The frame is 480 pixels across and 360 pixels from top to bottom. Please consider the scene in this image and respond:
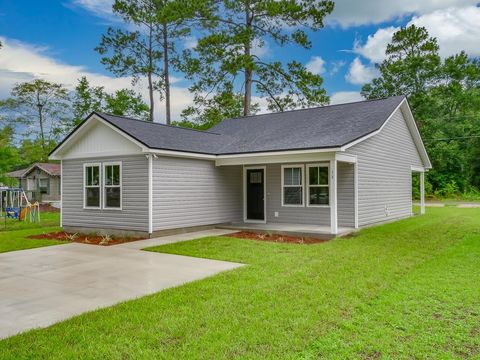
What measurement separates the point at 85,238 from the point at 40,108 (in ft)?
91.7

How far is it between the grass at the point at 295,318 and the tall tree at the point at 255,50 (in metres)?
17.5

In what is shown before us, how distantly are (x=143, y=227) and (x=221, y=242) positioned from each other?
7.87 feet

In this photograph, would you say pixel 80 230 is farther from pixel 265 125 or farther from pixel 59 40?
pixel 59 40

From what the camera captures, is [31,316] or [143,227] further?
[143,227]

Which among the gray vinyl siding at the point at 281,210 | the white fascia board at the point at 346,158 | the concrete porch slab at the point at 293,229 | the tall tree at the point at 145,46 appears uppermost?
the tall tree at the point at 145,46

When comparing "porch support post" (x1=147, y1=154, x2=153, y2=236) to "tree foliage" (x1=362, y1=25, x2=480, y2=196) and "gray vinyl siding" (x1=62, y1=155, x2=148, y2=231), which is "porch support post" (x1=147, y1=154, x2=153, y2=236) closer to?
"gray vinyl siding" (x1=62, y1=155, x2=148, y2=231)

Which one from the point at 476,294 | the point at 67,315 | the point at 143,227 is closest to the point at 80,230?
the point at 143,227

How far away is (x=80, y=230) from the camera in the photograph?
488 inches

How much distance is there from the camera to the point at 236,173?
1395cm

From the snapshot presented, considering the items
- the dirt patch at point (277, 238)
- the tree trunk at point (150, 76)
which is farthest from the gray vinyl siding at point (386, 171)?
the tree trunk at point (150, 76)

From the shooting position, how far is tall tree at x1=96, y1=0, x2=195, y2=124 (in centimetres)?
2488

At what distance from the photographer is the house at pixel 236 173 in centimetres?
1091

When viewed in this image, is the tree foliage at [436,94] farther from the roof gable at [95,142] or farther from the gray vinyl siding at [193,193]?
the roof gable at [95,142]

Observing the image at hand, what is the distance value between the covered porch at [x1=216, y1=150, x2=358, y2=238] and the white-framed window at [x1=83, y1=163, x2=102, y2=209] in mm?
3789
